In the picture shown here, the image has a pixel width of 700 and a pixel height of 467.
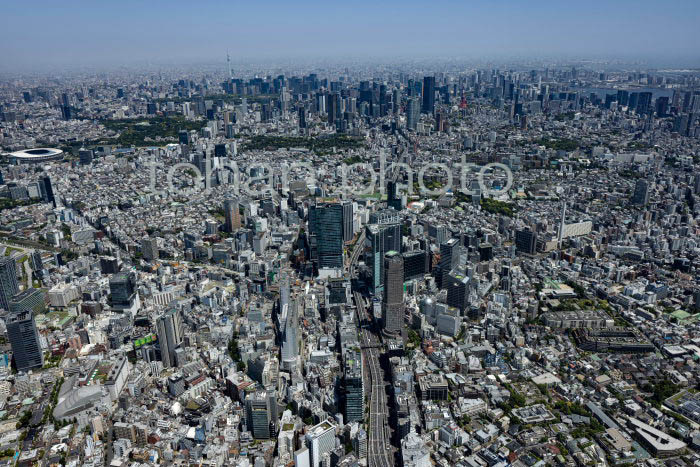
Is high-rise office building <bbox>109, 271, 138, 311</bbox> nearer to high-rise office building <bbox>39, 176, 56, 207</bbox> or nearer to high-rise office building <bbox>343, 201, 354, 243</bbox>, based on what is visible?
high-rise office building <bbox>343, 201, 354, 243</bbox>

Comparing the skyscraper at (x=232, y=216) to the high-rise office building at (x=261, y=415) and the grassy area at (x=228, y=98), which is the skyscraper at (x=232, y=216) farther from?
the grassy area at (x=228, y=98)

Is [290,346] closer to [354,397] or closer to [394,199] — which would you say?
[354,397]

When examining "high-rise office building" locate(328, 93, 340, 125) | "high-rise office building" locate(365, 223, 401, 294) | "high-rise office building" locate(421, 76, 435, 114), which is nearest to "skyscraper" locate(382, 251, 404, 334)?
"high-rise office building" locate(365, 223, 401, 294)

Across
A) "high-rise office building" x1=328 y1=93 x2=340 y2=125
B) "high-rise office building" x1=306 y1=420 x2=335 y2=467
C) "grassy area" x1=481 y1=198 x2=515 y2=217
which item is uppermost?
"high-rise office building" x1=328 y1=93 x2=340 y2=125

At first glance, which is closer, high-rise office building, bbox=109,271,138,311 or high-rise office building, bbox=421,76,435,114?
high-rise office building, bbox=109,271,138,311

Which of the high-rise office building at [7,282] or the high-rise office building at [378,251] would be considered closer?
the high-rise office building at [7,282]

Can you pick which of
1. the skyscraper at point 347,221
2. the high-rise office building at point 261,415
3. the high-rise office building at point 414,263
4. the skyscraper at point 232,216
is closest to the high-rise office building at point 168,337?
the high-rise office building at point 261,415
